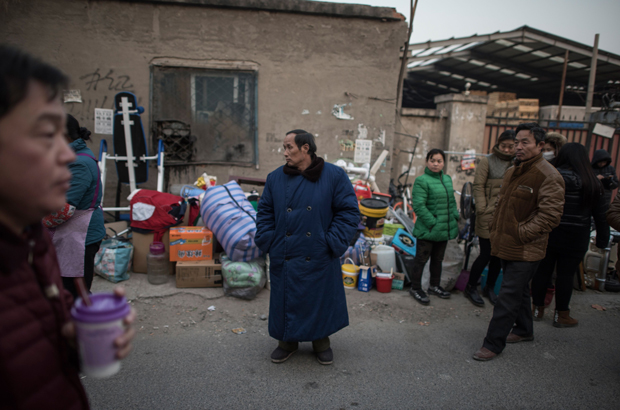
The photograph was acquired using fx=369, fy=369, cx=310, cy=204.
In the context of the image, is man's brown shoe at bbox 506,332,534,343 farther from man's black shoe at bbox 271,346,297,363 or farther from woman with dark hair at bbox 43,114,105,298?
woman with dark hair at bbox 43,114,105,298

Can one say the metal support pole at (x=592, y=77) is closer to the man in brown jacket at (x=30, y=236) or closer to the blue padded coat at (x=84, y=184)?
the blue padded coat at (x=84, y=184)

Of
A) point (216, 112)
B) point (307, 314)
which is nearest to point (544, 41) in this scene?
point (216, 112)

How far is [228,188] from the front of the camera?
506cm

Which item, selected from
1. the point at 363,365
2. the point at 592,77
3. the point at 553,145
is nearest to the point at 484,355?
the point at 363,365

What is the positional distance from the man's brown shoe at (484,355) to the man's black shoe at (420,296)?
46.5 inches

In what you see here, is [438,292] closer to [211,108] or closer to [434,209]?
[434,209]

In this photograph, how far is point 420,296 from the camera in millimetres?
4605

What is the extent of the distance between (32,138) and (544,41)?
12.2 m

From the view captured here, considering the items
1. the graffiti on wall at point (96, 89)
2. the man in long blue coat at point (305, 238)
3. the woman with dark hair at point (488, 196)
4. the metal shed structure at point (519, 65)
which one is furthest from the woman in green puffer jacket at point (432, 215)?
the metal shed structure at point (519, 65)

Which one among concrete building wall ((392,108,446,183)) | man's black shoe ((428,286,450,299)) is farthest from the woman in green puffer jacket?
concrete building wall ((392,108,446,183))

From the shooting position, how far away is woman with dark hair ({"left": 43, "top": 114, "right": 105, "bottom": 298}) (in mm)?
2775

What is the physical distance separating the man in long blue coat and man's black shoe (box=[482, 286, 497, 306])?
251 centimetres

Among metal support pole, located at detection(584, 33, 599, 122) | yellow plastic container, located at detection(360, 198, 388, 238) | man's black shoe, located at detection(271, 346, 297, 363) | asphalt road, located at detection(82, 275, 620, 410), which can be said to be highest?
metal support pole, located at detection(584, 33, 599, 122)

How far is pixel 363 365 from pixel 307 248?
1181 mm
